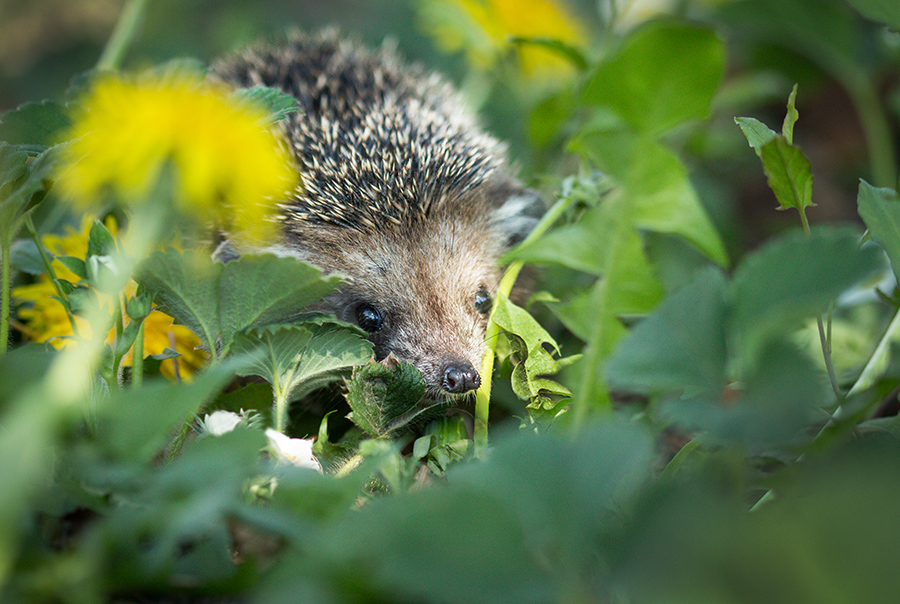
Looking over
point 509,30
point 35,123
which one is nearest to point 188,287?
point 35,123

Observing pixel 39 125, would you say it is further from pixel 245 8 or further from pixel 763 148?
pixel 245 8

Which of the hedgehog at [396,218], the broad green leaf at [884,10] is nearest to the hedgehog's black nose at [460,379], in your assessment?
the hedgehog at [396,218]

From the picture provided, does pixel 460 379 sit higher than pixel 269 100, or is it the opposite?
pixel 269 100

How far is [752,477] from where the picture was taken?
84cm

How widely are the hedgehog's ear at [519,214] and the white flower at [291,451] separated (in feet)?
3.63

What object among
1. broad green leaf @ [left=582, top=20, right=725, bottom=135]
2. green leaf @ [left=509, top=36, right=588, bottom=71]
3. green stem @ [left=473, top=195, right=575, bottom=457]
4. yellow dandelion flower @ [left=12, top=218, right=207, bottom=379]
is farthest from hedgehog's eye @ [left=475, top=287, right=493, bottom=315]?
broad green leaf @ [left=582, top=20, right=725, bottom=135]

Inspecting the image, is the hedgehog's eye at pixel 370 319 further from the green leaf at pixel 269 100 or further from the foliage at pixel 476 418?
the green leaf at pixel 269 100

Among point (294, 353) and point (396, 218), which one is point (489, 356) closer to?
point (294, 353)

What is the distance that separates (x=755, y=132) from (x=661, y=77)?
26cm

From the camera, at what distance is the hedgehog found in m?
1.69

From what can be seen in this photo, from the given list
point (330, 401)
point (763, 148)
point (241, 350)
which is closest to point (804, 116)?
point (763, 148)

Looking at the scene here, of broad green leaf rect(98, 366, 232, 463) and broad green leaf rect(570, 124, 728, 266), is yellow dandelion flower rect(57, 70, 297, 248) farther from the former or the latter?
broad green leaf rect(570, 124, 728, 266)

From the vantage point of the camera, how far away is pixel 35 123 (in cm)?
115

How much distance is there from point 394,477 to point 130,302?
460 millimetres
